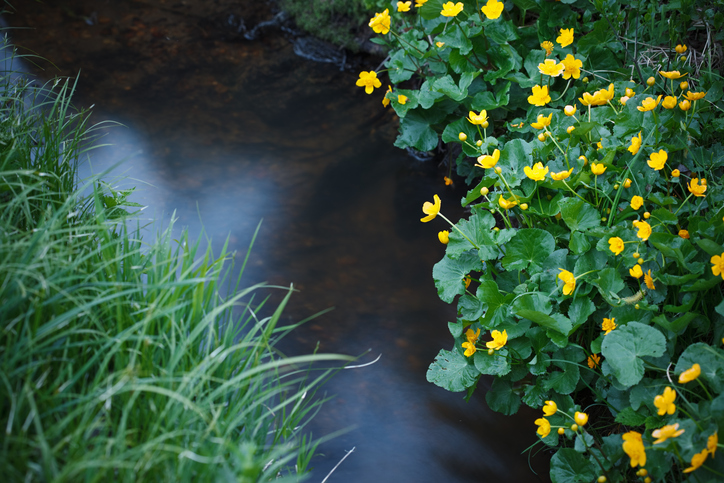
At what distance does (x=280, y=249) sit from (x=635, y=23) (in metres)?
1.87

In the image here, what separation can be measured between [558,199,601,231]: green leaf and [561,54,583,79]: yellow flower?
55 centimetres

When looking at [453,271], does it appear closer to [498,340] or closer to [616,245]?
[498,340]

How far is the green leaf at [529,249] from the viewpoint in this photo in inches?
64.2

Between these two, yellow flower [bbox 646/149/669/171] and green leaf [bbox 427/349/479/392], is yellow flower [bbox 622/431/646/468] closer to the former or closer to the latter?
green leaf [bbox 427/349/479/392]

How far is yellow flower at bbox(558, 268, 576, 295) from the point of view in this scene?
1472 mm

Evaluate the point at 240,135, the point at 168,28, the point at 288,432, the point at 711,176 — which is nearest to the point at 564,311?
the point at 711,176

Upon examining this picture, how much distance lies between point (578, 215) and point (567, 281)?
259 millimetres

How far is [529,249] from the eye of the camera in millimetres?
1669

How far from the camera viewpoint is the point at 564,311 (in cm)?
165

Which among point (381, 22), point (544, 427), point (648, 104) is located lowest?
point (544, 427)

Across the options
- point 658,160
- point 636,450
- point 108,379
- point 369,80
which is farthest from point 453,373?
point 369,80

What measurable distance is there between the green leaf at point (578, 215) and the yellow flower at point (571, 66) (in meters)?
0.55

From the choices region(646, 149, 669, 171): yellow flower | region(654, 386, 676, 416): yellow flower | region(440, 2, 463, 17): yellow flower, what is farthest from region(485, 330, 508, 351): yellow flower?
region(440, 2, 463, 17): yellow flower

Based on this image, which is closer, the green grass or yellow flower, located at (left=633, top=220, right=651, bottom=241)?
the green grass
